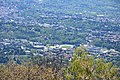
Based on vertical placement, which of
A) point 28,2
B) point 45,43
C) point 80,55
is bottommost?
point 28,2

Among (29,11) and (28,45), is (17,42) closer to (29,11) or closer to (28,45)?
(28,45)

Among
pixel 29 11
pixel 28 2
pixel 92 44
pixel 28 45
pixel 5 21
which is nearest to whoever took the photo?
pixel 28 45

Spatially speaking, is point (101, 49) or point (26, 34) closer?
point (101, 49)

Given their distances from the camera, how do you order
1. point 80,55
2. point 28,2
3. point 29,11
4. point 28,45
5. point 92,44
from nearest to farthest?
point 80,55, point 28,45, point 92,44, point 29,11, point 28,2

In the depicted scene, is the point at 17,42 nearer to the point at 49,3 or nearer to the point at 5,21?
the point at 5,21

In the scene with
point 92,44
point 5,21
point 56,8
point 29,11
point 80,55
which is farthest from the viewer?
point 56,8

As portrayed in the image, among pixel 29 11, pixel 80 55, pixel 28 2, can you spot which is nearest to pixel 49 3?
pixel 28 2

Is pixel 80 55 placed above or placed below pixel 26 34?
above

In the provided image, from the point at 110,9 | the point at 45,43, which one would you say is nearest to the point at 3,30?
the point at 45,43

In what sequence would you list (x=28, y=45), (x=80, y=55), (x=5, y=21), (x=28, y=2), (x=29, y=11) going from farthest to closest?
(x=28, y=2) < (x=29, y=11) < (x=5, y=21) < (x=28, y=45) < (x=80, y=55)
